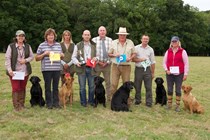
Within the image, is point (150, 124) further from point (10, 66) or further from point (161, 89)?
point (10, 66)

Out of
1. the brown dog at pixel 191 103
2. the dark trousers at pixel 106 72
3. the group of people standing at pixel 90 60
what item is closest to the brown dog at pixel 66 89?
the group of people standing at pixel 90 60

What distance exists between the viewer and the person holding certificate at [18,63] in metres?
7.26

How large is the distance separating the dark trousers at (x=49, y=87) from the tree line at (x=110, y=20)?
3553 centimetres

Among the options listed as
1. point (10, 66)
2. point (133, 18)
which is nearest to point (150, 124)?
point (10, 66)

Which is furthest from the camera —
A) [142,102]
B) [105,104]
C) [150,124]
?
[142,102]

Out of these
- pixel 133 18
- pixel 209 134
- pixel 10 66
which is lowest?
pixel 209 134

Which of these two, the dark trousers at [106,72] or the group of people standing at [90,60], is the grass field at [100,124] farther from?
the dark trousers at [106,72]

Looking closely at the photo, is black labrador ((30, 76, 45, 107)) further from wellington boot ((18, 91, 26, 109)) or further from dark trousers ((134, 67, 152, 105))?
dark trousers ((134, 67, 152, 105))

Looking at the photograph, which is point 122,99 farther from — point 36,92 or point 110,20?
point 110,20

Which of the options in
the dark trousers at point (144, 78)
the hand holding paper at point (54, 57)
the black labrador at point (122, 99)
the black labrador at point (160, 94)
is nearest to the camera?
the hand holding paper at point (54, 57)

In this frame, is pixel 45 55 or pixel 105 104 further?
pixel 105 104

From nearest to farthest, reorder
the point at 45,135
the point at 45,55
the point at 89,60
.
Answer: the point at 45,135
the point at 45,55
the point at 89,60

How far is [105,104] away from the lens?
8.76 metres

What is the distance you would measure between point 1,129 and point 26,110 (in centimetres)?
153
